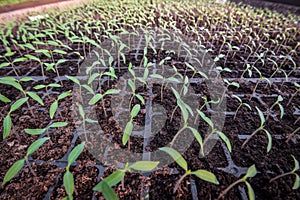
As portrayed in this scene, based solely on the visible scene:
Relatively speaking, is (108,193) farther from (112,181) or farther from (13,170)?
(13,170)

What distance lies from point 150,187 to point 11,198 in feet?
1.78

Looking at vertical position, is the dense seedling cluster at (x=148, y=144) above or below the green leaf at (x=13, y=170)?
below

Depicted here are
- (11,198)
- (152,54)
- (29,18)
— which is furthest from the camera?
(29,18)

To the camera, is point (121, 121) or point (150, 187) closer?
point (150, 187)

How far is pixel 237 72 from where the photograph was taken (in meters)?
1.62

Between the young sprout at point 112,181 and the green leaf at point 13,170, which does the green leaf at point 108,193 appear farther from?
the green leaf at point 13,170

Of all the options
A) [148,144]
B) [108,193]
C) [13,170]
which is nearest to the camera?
[108,193]

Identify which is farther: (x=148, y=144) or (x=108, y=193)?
(x=148, y=144)

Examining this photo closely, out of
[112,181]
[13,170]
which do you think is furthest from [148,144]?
[13,170]

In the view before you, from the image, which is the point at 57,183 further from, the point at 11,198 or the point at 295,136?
the point at 295,136

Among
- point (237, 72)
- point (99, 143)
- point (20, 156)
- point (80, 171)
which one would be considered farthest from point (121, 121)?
point (237, 72)

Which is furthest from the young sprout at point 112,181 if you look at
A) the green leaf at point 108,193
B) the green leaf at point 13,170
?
the green leaf at point 13,170

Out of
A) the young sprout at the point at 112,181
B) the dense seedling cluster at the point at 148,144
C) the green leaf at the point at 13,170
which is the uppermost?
the young sprout at the point at 112,181

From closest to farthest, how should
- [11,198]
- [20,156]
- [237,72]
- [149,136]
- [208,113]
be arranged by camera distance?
[11,198], [20,156], [149,136], [208,113], [237,72]
